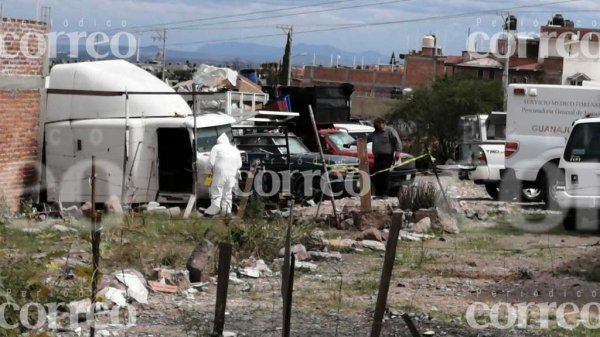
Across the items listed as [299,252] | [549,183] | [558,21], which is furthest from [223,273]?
[558,21]

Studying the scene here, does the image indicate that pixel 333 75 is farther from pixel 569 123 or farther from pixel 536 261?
pixel 536 261

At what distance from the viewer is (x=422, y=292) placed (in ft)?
37.3

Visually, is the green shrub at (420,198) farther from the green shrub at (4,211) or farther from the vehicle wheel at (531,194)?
the green shrub at (4,211)

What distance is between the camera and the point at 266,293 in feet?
36.4

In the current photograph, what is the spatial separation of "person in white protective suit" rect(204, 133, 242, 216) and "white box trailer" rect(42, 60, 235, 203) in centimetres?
108

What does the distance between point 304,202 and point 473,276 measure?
8.63m

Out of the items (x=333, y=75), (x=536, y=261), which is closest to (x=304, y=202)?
(x=536, y=261)

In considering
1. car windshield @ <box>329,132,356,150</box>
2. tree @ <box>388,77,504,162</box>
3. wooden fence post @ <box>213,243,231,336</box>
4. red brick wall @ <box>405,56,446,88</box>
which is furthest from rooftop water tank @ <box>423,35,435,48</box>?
wooden fence post @ <box>213,243,231,336</box>

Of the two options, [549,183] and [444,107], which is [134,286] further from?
[444,107]

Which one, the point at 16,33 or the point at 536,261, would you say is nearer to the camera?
the point at 536,261

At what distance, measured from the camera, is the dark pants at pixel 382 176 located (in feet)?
69.2

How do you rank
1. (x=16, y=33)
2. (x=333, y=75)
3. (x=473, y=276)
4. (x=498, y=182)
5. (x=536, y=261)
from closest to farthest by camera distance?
1. (x=473, y=276)
2. (x=536, y=261)
3. (x=16, y=33)
4. (x=498, y=182)
5. (x=333, y=75)

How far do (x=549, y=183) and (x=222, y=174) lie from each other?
20.8 ft

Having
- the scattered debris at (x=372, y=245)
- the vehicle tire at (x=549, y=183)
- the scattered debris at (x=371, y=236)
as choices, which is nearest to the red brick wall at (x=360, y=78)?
the vehicle tire at (x=549, y=183)
